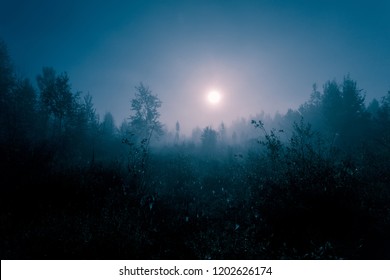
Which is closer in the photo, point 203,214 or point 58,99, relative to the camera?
point 203,214

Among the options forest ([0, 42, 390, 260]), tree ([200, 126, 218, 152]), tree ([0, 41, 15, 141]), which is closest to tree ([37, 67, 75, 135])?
tree ([0, 41, 15, 141])

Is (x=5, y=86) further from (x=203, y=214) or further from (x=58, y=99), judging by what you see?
(x=203, y=214)

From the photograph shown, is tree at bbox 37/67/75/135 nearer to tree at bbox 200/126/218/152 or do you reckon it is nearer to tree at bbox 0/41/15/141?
tree at bbox 0/41/15/141

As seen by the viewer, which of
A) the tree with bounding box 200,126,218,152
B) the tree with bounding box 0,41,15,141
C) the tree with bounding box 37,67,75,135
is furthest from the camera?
the tree with bounding box 200,126,218,152

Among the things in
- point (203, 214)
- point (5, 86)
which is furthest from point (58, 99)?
point (203, 214)

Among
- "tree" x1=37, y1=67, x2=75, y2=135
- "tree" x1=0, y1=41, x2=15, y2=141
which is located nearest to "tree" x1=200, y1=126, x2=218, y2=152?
"tree" x1=37, y1=67, x2=75, y2=135

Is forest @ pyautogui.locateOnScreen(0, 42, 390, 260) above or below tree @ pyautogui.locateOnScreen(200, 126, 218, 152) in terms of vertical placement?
below

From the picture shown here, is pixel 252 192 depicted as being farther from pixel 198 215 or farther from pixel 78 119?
pixel 78 119

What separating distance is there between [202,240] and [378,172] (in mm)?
8079

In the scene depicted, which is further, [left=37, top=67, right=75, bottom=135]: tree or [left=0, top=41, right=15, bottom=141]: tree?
[left=37, top=67, right=75, bottom=135]: tree

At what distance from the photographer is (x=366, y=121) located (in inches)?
885

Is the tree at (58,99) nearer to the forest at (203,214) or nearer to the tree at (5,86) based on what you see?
the tree at (5,86)

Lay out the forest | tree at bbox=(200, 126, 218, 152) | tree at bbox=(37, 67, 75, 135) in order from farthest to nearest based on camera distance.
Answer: tree at bbox=(200, 126, 218, 152) → tree at bbox=(37, 67, 75, 135) → the forest
